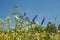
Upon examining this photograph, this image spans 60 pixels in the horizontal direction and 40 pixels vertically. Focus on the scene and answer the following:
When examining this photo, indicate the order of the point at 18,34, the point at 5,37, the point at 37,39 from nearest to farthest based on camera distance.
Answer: the point at 37,39 → the point at 18,34 → the point at 5,37

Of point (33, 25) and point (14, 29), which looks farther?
point (14, 29)

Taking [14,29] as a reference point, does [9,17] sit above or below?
above

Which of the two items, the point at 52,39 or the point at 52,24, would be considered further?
the point at 52,24

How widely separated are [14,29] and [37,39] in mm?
578

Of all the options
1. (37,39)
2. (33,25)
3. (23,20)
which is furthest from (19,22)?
(37,39)

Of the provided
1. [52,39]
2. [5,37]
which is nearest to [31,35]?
[52,39]

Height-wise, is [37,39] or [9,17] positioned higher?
[9,17]

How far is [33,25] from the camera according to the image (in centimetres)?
326

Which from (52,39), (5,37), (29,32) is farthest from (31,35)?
(5,37)

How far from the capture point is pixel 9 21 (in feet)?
11.1

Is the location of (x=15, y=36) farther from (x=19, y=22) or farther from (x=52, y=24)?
(x=52, y=24)

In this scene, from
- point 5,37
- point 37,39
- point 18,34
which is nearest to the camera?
point 37,39

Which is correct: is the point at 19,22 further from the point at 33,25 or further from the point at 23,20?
the point at 33,25

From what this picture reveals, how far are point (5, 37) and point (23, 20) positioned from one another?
561 mm
